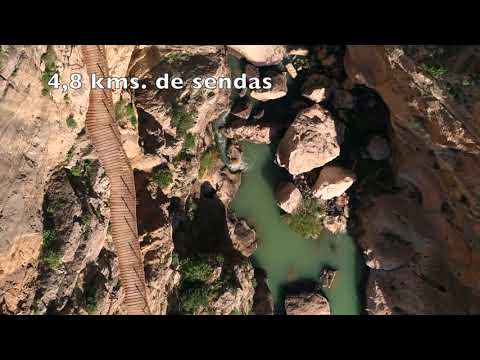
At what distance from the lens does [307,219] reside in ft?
67.6

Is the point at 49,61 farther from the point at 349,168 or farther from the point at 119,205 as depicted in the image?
the point at 349,168

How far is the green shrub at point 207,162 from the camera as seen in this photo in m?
19.5

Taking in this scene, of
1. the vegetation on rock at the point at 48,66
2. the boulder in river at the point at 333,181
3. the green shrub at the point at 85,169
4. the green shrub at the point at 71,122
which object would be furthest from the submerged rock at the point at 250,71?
the vegetation on rock at the point at 48,66

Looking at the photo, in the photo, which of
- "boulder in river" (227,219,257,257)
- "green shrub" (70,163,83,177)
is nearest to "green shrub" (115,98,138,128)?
"green shrub" (70,163,83,177)

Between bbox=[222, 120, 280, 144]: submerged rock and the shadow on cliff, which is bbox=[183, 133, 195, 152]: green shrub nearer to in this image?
the shadow on cliff

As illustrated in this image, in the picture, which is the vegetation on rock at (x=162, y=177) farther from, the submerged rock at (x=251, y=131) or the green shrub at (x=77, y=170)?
the submerged rock at (x=251, y=131)

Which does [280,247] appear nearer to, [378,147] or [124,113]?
[378,147]

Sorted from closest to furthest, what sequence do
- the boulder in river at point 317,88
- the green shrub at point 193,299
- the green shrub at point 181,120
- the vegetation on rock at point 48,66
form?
the vegetation on rock at point 48,66, the green shrub at point 193,299, the green shrub at point 181,120, the boulder in river at point 317,88

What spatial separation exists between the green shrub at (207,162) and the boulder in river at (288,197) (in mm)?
3648

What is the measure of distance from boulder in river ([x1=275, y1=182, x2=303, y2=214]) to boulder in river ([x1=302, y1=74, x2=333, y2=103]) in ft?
15.4

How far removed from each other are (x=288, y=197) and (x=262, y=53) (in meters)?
7.54

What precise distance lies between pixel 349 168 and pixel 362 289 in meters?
6.49

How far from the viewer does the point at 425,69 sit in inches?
554

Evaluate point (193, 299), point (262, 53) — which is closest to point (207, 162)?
point (262, 53)
